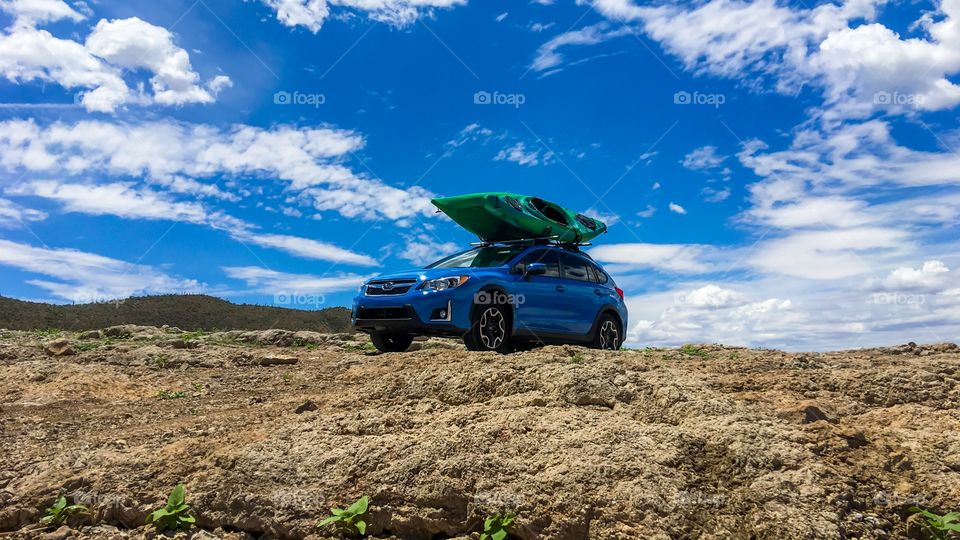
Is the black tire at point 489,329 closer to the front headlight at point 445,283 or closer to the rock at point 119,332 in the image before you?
the front headlight at point 445,283

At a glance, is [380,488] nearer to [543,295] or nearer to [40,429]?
[40,429]

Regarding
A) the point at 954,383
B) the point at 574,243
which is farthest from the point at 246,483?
the point at 574,243

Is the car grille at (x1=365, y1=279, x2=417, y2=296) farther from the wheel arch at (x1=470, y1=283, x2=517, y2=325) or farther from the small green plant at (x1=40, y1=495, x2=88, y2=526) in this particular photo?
the small green plant at (x1=40, y1=495, x2=88, y2=526)

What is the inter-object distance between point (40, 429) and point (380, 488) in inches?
167

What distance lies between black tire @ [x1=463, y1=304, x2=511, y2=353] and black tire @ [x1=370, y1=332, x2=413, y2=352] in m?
1.96

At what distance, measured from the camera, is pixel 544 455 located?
4699 millimetres

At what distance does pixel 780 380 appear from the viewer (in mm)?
5957

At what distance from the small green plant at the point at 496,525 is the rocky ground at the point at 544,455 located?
7 cm

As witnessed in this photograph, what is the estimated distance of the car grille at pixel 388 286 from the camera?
393 inches

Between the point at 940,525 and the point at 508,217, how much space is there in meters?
7.67

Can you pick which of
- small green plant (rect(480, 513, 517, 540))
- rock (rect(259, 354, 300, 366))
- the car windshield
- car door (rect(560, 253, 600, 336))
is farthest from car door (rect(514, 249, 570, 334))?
small green plant (rect(480, 513, 517, 540))

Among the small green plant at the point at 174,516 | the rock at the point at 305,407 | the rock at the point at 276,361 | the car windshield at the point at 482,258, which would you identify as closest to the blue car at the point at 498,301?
the car windshield at the point at 482,258

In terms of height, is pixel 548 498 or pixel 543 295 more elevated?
pixel 543 295

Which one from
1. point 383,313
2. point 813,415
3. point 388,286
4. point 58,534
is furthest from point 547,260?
point 58,534
